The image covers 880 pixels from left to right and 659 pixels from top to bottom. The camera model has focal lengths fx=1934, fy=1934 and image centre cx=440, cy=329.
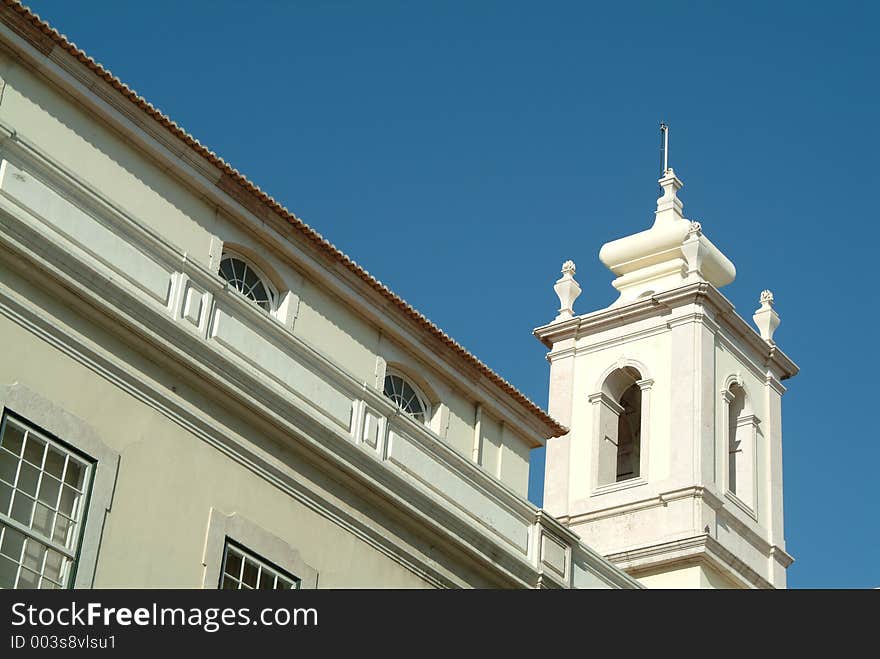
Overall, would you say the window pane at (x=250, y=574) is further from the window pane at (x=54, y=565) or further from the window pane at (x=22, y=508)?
the window pane at (x=22, y=508)

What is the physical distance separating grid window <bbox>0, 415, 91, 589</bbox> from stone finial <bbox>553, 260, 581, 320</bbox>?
1789 cm

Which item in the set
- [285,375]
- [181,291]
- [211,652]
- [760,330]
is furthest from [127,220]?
[760,330]

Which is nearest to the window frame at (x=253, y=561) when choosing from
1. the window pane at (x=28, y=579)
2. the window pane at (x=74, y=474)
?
the window pane at (x=74, y=474)

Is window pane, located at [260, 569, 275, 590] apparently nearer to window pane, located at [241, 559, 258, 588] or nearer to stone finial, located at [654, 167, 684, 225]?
window pane, located at [241, 559, 258, 588]

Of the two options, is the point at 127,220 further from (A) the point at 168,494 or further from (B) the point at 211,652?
(B) the point at 211,652

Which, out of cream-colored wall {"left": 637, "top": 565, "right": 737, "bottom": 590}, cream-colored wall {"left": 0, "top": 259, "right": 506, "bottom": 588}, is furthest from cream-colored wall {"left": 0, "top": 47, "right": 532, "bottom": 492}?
A: cream-colored wall {"left": 637, "top": 565, "right": 737, "bottom": 590}

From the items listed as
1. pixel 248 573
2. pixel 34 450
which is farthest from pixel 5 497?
pixel 248 573

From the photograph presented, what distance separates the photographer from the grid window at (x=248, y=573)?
53.0 feet

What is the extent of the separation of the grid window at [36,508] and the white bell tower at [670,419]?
554 inches

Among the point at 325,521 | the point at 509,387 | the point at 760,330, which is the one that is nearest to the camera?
the point at 325,521

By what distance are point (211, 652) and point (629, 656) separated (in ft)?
8.96

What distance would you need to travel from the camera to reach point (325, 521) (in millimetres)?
17312

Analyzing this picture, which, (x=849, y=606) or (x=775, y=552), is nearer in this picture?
(x=849, y=606)

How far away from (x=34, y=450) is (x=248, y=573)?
2474 mm
